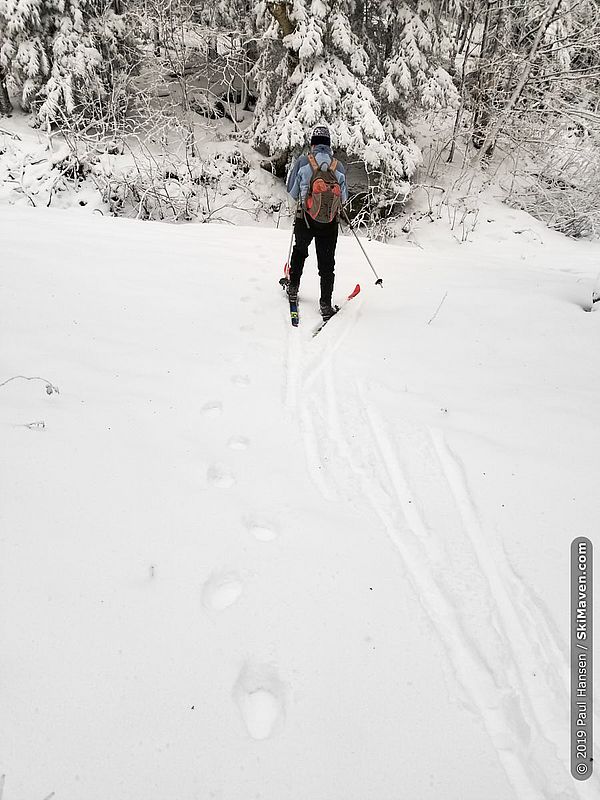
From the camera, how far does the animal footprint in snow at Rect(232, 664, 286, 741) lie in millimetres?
1646

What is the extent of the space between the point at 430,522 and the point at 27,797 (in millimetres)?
2092

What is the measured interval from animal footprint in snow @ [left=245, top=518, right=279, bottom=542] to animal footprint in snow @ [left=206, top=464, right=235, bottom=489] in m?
0.31

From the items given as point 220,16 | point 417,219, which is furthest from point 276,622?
point 220,16

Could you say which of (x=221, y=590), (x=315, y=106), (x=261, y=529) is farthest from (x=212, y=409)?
(x=315, y=106)

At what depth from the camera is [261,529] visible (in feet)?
8.02

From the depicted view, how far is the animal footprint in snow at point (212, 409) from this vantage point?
10.8ft

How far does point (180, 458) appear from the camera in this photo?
283cm

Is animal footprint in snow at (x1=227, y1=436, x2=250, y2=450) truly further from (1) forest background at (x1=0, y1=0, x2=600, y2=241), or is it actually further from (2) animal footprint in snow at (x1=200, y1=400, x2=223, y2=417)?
(1) forest background at (x1=0, y1=0, x2=600, y2=241)

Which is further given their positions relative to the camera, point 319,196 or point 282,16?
point 282,16

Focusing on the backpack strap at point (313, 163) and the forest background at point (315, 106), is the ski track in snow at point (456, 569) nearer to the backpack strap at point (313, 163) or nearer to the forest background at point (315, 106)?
the backpack strap at point (313, 163)

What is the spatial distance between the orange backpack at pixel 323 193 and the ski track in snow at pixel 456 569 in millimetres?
1688

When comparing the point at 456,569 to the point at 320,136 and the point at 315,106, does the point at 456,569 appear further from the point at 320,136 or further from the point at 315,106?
the point at 315,106

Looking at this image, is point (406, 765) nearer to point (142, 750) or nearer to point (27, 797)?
point (142, 750)

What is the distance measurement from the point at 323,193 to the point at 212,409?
2360 millimetres
